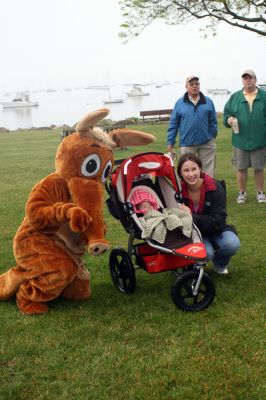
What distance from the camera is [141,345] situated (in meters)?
3.47

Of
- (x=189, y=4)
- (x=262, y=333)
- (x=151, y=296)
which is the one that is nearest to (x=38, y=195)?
(x=151, y=296)

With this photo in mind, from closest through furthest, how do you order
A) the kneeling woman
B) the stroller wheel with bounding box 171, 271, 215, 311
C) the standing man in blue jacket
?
the stroller wheel with bounding box 171, 271, 215, 311 < the kneeling woman < the standing man in blue jacket

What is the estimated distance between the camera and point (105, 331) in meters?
3.70

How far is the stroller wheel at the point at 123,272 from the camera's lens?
14.0 ft

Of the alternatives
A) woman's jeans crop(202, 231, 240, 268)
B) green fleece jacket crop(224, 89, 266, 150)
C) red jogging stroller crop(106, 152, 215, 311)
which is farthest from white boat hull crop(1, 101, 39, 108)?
woman's jeans crop(202, 231, 240, 268)

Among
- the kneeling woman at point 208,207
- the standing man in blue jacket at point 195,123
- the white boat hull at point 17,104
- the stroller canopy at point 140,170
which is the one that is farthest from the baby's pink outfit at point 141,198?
the white boat hull at point 17,104

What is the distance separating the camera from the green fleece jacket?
7.18 m

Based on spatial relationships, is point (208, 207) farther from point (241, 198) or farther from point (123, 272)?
point (241, 198)

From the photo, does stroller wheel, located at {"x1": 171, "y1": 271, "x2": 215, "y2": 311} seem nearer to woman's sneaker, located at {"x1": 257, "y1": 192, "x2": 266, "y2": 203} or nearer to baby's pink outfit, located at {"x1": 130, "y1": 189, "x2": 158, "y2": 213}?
baby's pink outfit, located at {"x1": 130, "y1": 189, "x2": 158, "y2": 213}

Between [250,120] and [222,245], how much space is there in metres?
3.41

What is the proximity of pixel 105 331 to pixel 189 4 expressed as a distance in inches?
568

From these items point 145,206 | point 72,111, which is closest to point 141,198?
point 145,206

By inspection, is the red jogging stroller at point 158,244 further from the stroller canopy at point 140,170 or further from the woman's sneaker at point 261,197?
the woman's sneaker at point 261,197

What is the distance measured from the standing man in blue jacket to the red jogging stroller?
8.03 feet
